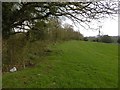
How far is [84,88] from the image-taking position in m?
9.73

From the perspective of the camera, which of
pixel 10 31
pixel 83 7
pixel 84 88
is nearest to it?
pixel 84 88

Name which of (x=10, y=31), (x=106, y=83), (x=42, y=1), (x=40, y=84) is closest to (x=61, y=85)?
(x=40, y=84)

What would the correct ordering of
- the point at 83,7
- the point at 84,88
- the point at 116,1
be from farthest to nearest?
the point at 83,7, the point at 116,1, the point at 84,88

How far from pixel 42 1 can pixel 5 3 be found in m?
1.64

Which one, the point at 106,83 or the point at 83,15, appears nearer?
the point at 106,83

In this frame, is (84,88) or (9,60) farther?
(9,60)

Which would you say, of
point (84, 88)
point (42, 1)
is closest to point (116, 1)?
point (42, 1)

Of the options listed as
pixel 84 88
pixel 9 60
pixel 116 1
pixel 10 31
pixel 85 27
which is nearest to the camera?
pixel 84 88

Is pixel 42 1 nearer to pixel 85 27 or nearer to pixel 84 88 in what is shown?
pixel 85 27

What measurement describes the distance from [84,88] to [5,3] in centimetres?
501

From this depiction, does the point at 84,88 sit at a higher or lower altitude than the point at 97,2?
lower

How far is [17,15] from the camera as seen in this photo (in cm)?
1227

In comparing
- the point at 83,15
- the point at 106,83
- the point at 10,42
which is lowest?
the point at 106,83

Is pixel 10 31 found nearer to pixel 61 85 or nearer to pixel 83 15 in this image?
pixel 83 15
